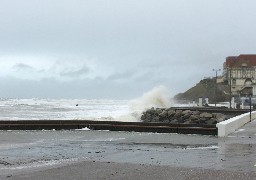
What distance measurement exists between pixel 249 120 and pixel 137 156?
18393 mm

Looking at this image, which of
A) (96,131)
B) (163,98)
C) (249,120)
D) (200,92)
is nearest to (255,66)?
(200,92)

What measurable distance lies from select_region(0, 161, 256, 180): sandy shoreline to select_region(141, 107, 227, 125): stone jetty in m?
27.1

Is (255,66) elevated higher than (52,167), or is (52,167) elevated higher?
(255,66)

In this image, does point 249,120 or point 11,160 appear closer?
point 11,160

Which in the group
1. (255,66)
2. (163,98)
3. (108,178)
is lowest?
(108,178)

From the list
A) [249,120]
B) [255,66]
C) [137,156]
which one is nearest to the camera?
[137,156]

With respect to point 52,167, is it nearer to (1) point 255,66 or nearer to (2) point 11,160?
(2) point 11,160

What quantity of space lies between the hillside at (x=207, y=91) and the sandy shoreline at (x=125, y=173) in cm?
11094

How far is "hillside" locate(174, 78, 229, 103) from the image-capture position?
403 ft

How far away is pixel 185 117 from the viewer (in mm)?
43812

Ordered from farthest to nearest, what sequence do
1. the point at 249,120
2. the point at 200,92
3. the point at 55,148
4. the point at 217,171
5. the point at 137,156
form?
the point at 200,92 < the point at 249,120 < the point at 55,148 < the point at 137,156 < the point at 217,171

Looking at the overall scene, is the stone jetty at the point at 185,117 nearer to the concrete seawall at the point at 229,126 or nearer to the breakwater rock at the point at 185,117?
the breakwater rock at the point at 185,117

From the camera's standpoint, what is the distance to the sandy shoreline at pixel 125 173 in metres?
9.40

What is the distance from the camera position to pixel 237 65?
134500 millimetres
